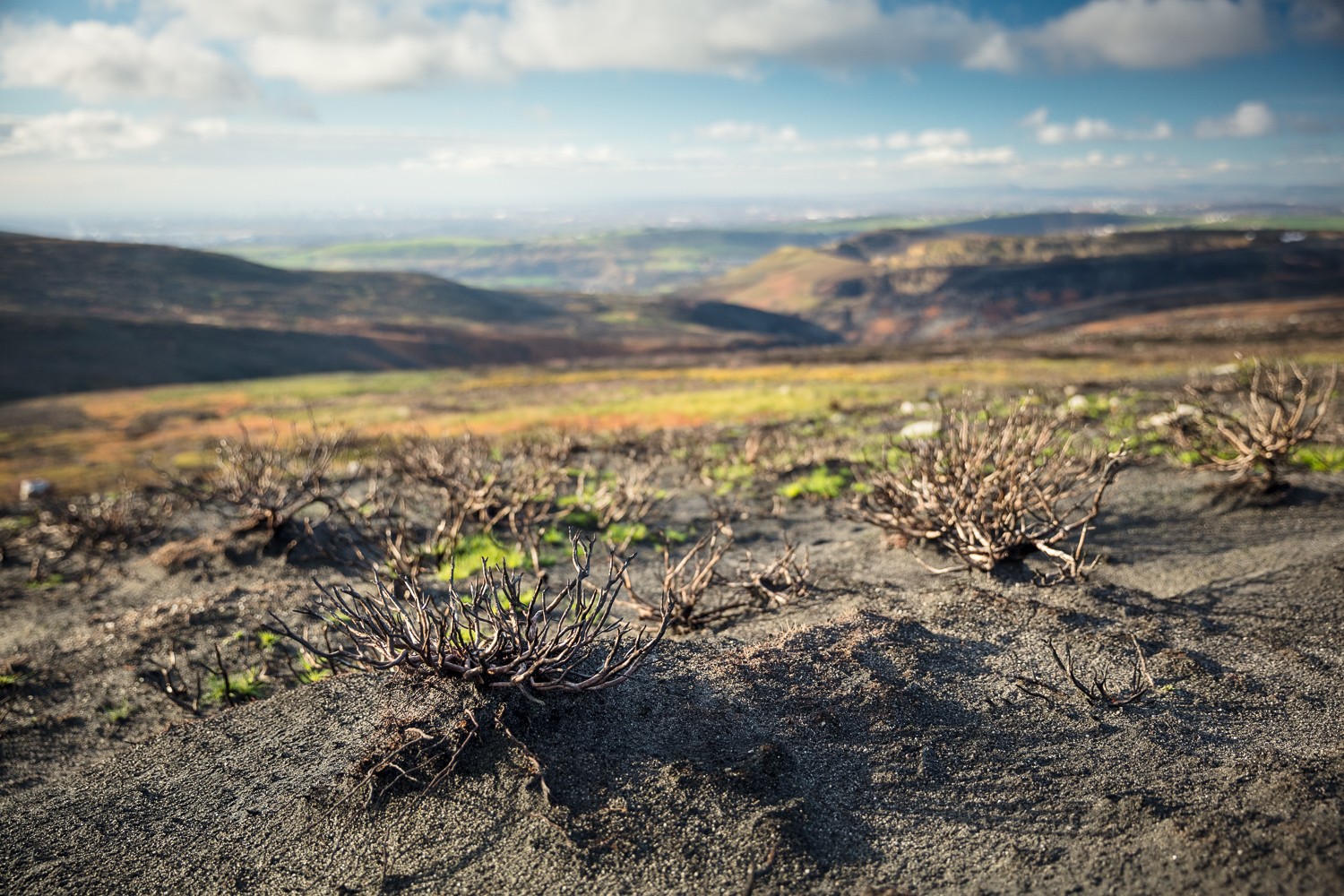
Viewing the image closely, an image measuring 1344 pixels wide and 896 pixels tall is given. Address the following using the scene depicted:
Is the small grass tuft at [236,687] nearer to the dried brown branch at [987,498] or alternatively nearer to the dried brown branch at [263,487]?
the dried brown branch at [263,487]

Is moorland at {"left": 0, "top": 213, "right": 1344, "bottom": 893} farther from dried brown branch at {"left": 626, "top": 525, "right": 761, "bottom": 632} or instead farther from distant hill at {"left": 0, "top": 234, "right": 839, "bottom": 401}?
distant hill at {"left": 0, "top": 234, "right": 839, "bottom": 401}

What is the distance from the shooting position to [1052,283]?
308 ft

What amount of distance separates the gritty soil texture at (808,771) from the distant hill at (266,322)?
161ft

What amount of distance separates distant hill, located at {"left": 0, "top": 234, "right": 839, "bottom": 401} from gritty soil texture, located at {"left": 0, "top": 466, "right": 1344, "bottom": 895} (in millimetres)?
49064

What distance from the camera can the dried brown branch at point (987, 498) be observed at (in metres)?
5.46

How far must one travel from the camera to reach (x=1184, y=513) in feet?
24.6

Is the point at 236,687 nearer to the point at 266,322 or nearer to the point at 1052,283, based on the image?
the point at 266,322

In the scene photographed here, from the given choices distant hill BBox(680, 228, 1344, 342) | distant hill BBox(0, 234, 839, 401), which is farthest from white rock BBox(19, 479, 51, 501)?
distant hill BBox(680, 228, 1344, 342)

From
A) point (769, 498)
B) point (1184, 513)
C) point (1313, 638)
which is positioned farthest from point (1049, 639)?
point (769, 498)

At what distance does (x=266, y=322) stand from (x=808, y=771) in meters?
73.9

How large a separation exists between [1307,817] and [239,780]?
4.79 metres

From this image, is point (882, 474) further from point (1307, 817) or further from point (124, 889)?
point (124, 889)

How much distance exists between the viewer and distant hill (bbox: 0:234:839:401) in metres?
48.1

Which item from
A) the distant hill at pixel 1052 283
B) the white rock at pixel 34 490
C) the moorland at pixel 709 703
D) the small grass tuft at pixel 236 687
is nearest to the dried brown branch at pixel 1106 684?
the moorland at pixel 709 703
